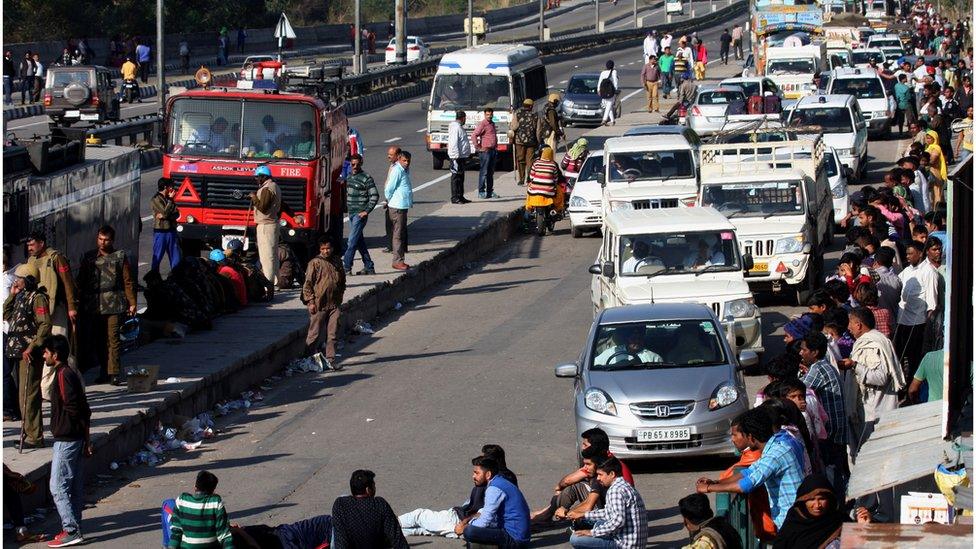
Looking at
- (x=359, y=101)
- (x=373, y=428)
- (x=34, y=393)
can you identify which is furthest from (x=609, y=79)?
(x=34, y=393)

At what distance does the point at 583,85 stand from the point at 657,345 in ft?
110

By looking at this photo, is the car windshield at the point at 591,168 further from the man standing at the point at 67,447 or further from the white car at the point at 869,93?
the man standing at the point at 67,447

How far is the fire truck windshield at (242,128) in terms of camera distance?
73.3 ft

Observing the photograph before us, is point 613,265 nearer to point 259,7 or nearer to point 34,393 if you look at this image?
point 34,393

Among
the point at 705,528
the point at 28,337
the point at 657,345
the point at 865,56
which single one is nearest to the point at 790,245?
the point at 657,345

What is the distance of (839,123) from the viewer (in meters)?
32.8

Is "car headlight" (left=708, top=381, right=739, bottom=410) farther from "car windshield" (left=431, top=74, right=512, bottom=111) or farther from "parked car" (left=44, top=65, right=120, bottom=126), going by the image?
"parked car" (left=44, top=65, right=120, bottom=126)

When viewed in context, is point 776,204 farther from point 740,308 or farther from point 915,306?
point 915,306

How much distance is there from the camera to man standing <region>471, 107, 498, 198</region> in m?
30.7

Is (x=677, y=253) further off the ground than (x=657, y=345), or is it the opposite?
(x=677, y=253)

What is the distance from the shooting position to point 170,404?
1515cm

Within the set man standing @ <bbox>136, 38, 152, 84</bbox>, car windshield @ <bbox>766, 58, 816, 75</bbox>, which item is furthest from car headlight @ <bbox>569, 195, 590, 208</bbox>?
man standing @ <bbox>136, 38, 152, 84</bbox>

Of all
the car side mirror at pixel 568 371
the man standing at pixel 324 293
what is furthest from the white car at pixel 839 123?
the car side mirror at pixel 568 371

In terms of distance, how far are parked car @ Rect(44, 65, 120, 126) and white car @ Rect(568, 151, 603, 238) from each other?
20915mm
